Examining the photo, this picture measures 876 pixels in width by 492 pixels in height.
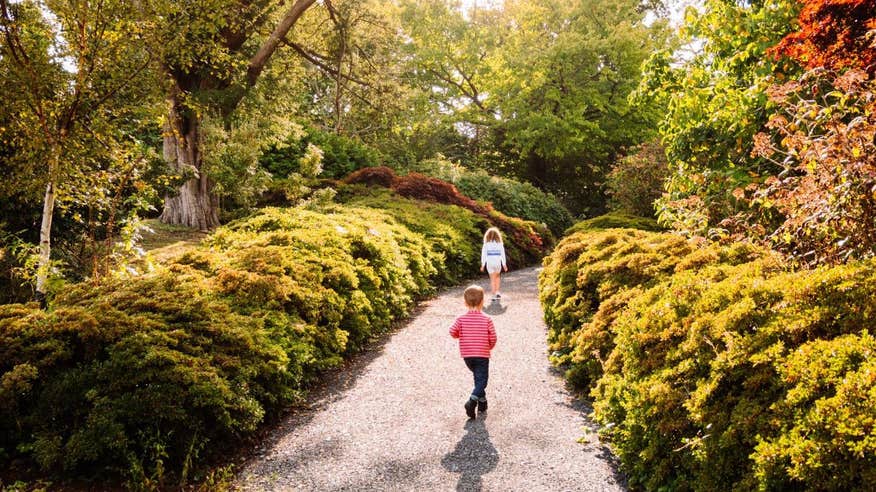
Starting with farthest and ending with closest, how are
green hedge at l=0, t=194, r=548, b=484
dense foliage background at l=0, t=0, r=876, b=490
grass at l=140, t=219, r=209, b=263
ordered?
1. grass at l=140, t=219, r=209, b=263
2. green hedge at l=0, t=194, r=548, b=484
3. dense foliage background at l=0, t=0, r=876, b=490

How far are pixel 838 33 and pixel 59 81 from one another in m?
7.88

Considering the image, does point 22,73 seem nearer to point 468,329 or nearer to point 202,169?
point 468,329

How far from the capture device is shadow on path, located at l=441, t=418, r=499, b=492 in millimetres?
3969

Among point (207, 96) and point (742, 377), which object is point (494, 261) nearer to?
point (207, 96)

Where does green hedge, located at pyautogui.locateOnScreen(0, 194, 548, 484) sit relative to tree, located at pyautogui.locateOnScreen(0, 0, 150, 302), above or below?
below

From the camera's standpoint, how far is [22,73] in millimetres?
5430

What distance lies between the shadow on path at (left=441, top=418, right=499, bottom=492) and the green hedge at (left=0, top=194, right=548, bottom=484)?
1649mm

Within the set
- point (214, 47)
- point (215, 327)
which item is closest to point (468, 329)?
point (215, 327)

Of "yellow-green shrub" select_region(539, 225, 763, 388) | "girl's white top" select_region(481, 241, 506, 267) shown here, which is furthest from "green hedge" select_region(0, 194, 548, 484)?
"girl's white top" select_region(481, 241, 506, 267)

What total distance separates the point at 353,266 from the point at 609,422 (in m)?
4.73

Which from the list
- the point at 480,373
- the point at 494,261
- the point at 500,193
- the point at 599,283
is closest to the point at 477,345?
the point at 480,373

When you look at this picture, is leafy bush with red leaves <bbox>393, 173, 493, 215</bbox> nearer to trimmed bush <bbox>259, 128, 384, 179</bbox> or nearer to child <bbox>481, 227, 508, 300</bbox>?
trimmed bush <bbox>259, 128, 384, 179</bbox>

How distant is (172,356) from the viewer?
424 cm

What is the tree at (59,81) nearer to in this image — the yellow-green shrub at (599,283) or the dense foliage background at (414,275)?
the dense foliage background at (414,275)
